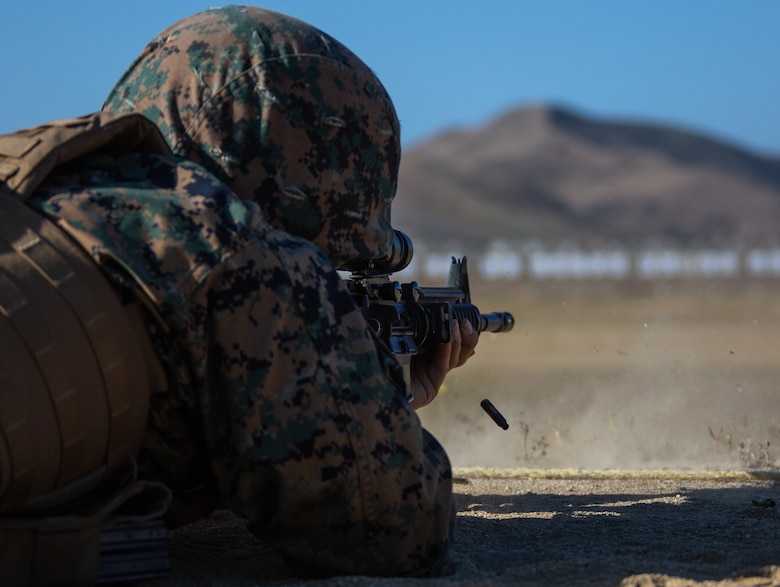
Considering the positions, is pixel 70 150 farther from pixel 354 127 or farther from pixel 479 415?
pixel 479 415

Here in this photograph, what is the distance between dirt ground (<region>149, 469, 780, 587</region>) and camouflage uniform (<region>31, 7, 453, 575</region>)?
0.59ft

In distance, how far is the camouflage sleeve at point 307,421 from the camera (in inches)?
99.4

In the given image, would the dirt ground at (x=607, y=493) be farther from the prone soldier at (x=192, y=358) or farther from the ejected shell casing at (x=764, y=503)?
the prone soldier at (x=192, y=358)

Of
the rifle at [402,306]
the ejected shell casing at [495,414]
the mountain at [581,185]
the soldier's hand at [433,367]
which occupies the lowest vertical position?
the ejected shell casing at [495,414]

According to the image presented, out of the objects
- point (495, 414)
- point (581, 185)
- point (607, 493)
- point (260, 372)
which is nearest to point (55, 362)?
point (260, 372)

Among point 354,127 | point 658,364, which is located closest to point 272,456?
point 354,127

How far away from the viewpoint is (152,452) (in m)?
2.71

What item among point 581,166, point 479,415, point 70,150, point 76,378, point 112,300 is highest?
point 581,166

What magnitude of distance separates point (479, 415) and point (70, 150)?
5.88 meters

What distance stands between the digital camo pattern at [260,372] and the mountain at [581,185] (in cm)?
8714

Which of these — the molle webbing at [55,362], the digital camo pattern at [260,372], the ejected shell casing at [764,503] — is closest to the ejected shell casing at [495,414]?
the ejected shell casing at [764,503]

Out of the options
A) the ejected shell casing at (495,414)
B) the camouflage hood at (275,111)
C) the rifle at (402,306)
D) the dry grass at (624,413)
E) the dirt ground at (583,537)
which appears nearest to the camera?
the dirt ground at (583,537)

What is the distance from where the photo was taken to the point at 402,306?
4.23m

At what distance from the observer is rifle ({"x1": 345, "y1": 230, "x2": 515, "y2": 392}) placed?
393cm
